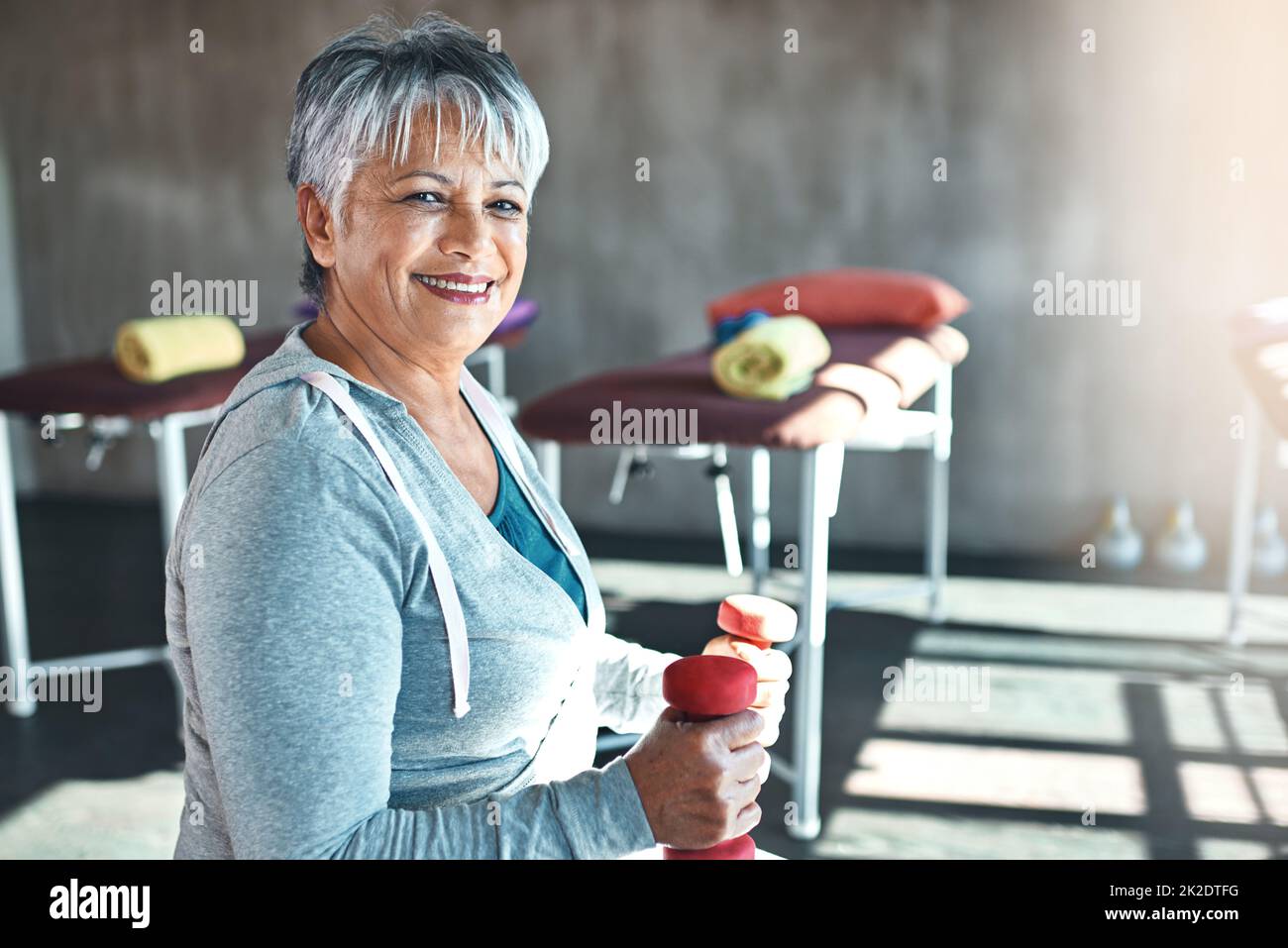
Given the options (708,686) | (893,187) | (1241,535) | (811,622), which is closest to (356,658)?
(708,686)

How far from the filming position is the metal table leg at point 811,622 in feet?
7.02

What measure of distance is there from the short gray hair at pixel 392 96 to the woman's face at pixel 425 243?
0.01 metres

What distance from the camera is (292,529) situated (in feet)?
2.48

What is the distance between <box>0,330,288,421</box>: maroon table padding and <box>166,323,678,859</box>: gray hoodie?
1713mm

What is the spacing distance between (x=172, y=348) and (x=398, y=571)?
78.5 inches

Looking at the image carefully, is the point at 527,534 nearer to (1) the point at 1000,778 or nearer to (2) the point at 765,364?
(2) the point at 765,364

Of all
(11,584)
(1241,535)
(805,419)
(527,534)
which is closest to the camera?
(527,534)

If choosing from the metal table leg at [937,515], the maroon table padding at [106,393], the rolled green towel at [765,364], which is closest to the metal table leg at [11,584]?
the maroon table padding at [106,393]

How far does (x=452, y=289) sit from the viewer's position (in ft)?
3.12

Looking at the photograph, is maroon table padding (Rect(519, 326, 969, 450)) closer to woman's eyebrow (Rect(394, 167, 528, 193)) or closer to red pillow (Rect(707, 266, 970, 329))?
red pillow (Rect(707, 266, 970, 329))

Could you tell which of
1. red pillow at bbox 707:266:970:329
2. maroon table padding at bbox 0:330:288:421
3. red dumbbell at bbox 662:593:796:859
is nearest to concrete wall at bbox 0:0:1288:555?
red pillow at bbox 707:266:970:329

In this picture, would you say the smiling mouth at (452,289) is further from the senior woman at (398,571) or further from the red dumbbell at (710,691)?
the red dumbbell at (710,691)

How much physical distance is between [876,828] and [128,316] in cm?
368

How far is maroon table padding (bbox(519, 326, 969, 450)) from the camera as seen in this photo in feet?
6.64
